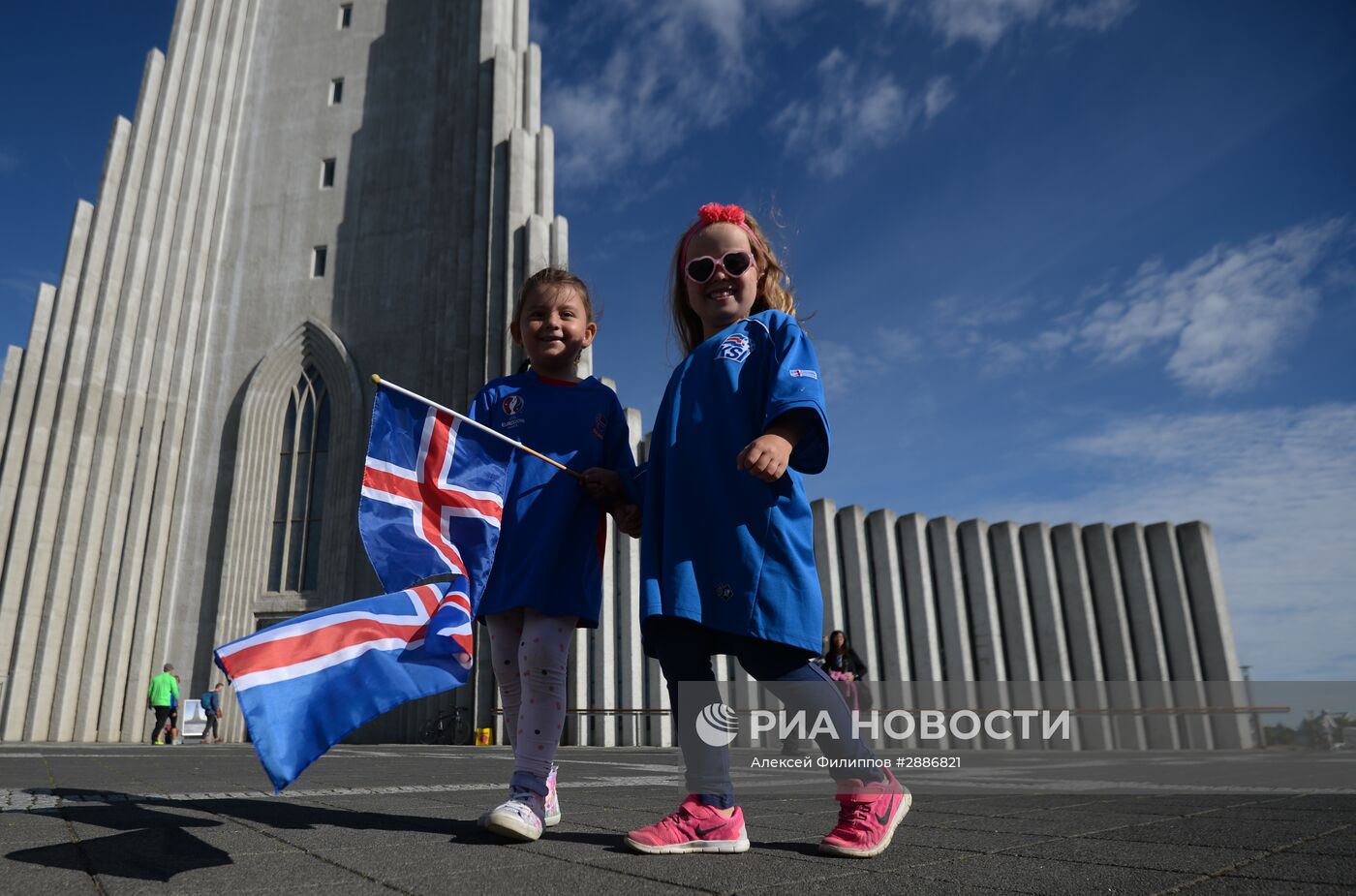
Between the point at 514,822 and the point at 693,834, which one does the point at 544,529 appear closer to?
the point at 514,822

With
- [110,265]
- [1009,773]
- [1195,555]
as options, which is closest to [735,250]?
[1009,773]

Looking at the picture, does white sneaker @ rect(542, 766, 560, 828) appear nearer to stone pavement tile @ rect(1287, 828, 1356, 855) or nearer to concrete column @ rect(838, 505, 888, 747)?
stone pavement tile @ rect(1287, 828, 1356, 855)

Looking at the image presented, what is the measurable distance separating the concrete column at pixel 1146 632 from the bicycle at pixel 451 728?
1767 cm

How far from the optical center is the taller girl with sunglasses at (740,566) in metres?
2.10

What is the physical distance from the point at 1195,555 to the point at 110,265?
98.4ft

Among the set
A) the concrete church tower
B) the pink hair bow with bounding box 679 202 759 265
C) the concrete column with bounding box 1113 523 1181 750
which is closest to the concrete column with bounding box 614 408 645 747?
the concrete church tower

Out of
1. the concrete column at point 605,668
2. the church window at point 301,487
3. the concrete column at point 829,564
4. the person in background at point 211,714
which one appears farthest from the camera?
the concrete column at point 829,564

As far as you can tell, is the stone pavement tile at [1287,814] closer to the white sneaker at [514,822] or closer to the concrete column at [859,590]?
the white sneaker at [514,822]

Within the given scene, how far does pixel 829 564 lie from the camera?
2114cm

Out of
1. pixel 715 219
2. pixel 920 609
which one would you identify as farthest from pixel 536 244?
pixel 715 219

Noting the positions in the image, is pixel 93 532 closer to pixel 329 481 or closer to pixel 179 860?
pixel 329 481

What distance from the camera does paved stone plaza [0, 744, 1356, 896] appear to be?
5.25 ft

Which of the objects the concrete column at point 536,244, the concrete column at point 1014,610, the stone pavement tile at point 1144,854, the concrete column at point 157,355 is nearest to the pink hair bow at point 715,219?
the stone pavement tile at point 1144,854

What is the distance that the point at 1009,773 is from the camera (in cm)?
560
